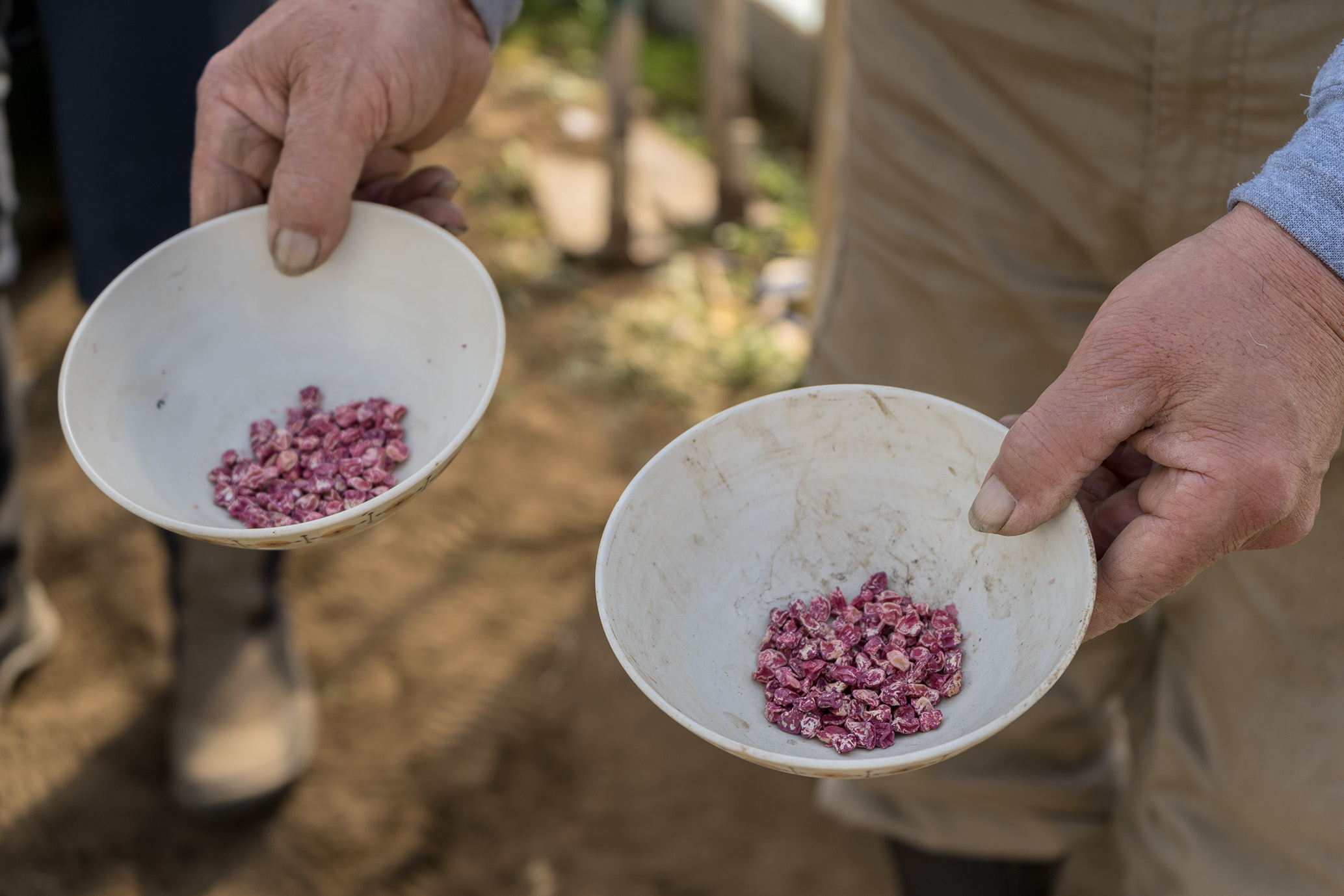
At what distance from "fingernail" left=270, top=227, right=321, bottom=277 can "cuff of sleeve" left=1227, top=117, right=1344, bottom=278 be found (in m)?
1.32

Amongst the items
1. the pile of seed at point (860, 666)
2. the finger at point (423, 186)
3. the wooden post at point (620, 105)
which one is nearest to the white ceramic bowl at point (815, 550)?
the pile of seed at point (860, 666)

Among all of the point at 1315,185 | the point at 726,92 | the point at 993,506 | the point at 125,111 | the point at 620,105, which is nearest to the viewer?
the point at 1315,185

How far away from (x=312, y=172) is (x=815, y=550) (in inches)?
37.1

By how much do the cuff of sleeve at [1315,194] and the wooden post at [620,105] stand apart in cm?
309

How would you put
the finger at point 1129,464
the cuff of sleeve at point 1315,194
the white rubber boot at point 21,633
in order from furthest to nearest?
the white rubber boot at point 21,633, the finger at point 1129,464, the cuff of sleeve at point 1315,194

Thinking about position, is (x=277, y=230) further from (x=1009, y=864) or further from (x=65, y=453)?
(x=65, y=453)

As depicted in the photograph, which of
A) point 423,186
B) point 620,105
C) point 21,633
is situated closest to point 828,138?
point 620,105

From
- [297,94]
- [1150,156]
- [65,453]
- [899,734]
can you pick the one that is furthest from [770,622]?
[65,453]

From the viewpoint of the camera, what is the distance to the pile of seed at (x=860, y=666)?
134cm

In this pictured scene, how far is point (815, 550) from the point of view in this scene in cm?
157

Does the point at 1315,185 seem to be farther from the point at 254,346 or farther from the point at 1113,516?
the point at 254,346

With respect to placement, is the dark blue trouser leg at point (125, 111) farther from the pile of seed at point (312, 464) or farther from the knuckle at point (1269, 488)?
the knuckle at point (1269, 488)

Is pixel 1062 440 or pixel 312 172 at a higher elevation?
pixel 1062 440

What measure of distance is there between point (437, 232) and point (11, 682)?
1983 mm
